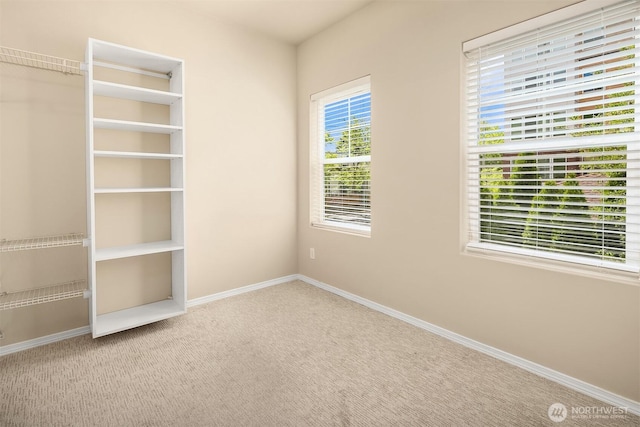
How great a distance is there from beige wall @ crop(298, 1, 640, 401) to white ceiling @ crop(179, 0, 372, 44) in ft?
0.46

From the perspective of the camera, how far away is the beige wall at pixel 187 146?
232cm

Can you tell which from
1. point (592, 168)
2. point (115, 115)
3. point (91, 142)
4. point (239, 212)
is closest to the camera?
point (592, 168)

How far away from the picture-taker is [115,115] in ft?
8.87

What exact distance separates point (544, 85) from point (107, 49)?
2918mm

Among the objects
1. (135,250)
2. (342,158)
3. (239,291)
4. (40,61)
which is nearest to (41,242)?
(135,250)

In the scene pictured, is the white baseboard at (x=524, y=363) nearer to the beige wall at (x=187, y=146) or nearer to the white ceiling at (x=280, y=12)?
the beige wall at (x=187, y=146)

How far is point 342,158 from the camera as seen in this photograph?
348 centimetres

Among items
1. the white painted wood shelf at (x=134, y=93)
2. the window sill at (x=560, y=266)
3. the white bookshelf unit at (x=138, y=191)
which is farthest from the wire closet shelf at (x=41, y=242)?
the window sill at (x=560, y=266)

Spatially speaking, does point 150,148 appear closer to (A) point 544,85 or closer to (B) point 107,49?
(B) point 107,49

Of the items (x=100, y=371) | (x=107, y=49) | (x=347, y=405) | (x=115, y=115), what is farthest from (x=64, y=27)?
(x=347, y=405)

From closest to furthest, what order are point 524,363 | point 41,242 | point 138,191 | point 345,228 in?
point 524,363 < point 41,242 < point 138,191 < point 345,228

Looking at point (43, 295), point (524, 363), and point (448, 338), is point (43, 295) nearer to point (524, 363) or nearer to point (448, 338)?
point (448, 338)

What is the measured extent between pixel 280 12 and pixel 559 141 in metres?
2.58

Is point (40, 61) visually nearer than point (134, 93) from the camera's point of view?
Yes
